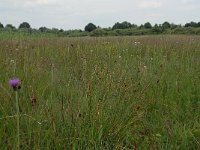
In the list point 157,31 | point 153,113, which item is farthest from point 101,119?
point 157,31

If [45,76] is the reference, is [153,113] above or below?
below

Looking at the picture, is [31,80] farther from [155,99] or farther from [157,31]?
[157,31]

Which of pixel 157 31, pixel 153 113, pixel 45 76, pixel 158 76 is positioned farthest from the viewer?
pixel 157 31

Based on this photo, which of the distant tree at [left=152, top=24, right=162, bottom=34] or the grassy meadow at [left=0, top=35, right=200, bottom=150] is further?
the distant tree at [left=152, top=24, right=162, bottom=34]

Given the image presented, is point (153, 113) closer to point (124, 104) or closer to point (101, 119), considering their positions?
point (124, 104)

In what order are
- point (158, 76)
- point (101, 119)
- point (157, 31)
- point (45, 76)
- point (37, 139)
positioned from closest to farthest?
point (37, 139), point (101, 119), point (45, 76), point (158, 76), point (157, 31)

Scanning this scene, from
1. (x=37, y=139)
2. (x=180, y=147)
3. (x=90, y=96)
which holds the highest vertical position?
(x=90, y=96)

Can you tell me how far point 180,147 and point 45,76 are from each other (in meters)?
1.61

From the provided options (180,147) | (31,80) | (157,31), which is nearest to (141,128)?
(180,147)

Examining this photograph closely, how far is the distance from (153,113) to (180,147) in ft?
2.08

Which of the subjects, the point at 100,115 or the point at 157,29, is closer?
the point at 100,115

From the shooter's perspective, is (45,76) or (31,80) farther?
(45,76)

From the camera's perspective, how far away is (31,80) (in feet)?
10.3

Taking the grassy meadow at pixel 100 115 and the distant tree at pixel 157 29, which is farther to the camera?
the distant tree at pixel 157 29
